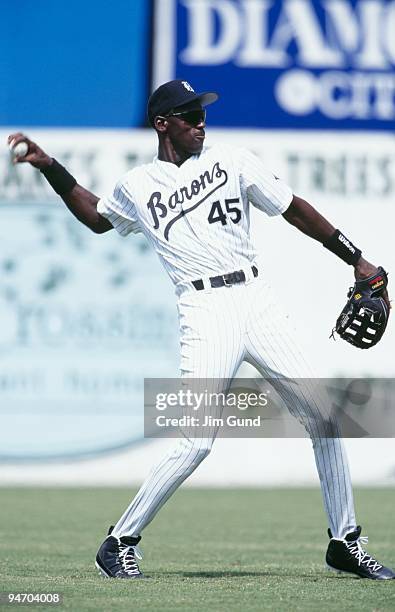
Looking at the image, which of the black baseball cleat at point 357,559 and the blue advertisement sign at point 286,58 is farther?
the blue advertisement sign at point 286,58

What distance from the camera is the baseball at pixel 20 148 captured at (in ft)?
18.5

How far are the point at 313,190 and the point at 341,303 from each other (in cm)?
126

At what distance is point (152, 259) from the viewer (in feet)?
43.9

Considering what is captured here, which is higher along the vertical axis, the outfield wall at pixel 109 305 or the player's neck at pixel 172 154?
the player's neck at pixel 172 154

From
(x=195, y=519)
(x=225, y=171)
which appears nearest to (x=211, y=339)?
(x=225, y=171)

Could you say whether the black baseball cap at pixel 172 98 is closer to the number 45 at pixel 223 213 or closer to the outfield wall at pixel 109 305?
the number 45 at pixel 223 213

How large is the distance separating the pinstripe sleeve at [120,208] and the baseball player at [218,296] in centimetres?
8

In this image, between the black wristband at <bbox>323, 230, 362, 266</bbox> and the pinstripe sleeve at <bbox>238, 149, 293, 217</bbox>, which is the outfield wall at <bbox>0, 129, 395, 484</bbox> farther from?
the pinstripe sleeve at <bbox>238, 149, 293, 217</bbox>

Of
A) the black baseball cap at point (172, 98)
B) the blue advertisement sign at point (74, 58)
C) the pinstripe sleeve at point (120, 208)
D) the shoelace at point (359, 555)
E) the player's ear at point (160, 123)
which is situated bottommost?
the shoelace at point (359, 555)

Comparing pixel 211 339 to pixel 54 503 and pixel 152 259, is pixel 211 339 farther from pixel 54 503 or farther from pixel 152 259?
pixel 152 259

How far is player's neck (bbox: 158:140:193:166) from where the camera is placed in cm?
582

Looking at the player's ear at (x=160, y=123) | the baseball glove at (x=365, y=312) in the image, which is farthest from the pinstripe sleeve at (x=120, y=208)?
the baseball glove at (x=365, y=312)

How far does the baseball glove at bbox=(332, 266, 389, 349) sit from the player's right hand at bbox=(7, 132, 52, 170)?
60.3 inches

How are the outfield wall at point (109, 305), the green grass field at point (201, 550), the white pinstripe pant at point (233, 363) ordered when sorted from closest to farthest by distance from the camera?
the green grass field at point (201, 550), the white pinstripe pant at point (233, 363), the outfield wall at point (109, 305)
